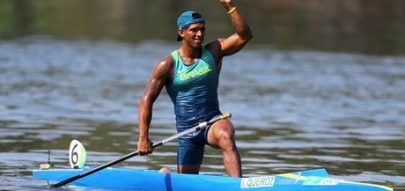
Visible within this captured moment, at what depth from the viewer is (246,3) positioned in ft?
245

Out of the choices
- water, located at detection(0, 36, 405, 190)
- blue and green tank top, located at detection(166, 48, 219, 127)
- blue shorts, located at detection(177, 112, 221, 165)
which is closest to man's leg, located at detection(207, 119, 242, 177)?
blue shorts, located at detection(177, 112, 221, 165)

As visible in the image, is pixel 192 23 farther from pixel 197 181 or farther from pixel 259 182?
pixel 259 182

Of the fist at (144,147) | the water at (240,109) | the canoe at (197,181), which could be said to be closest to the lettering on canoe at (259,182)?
the canoe at (197,181)

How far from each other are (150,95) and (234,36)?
4.31ft

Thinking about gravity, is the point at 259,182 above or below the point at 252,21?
below

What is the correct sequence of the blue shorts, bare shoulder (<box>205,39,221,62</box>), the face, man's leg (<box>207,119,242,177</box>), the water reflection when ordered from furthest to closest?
the water reflection, bare shoulder (<box>205,39,221,62</box>), the blue shorts, the face, man's leg (<box>207,119,242,177</box>)

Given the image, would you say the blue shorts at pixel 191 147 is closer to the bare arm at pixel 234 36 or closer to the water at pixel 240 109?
the bare arm at pixel 234 36

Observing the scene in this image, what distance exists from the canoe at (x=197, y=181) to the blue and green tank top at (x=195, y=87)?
2.92 feet

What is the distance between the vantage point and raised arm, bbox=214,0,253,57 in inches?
662

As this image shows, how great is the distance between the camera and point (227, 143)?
16344 millimetres

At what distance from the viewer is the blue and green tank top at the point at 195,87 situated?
16891mm

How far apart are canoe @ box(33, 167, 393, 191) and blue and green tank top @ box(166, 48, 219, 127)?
2.92 feet

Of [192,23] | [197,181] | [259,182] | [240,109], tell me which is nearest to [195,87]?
[192,23]

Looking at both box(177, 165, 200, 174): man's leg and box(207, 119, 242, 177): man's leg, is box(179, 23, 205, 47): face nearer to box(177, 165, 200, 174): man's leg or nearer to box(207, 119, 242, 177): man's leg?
box(207, 119, 242, 177): man's leg
